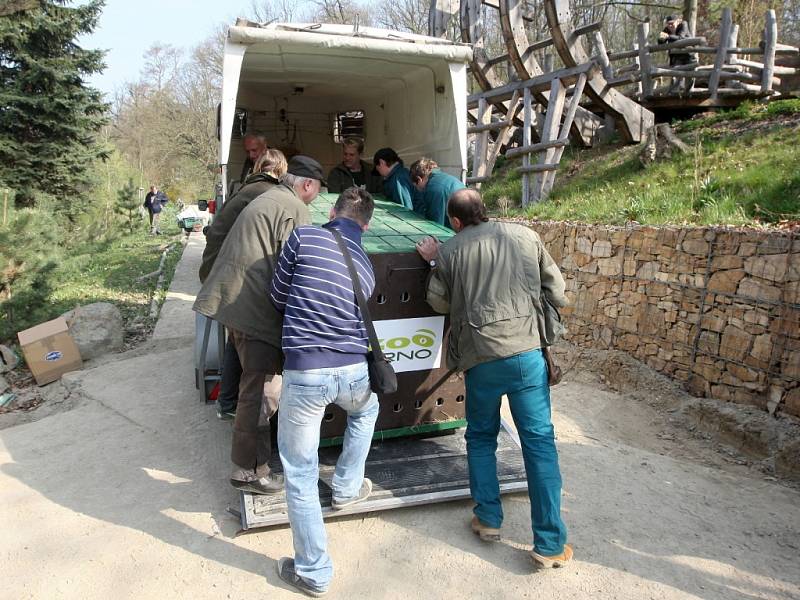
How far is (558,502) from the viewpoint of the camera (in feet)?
10.3

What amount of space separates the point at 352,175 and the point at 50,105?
13.6m

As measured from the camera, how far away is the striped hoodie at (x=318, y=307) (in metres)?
2.89

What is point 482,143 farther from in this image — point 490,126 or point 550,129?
point 550,129

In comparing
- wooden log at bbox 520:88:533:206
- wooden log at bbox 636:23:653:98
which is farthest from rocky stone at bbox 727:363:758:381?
wooden log at bbox 636:23:653:98

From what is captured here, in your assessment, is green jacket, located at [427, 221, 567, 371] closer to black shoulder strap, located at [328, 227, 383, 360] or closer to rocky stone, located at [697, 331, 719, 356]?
black shoulder strap, located at [328, 227, 383, 360]

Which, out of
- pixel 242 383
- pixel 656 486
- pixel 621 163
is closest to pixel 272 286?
pixel 242 383

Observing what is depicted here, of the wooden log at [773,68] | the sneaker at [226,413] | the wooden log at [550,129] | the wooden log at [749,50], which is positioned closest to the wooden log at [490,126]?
the wooden log at [550,129]

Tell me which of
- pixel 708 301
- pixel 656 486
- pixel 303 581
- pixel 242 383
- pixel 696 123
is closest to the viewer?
pixel 303 581

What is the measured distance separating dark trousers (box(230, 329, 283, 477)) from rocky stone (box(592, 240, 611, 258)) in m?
4.52

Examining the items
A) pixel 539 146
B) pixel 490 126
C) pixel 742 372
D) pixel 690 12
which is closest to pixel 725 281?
pixel 742 372

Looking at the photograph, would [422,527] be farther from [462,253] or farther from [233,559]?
[462,253]

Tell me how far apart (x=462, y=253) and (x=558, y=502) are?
1431 millimetres

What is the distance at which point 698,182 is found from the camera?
7.22m

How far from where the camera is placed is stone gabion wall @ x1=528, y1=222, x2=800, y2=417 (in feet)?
15.9
